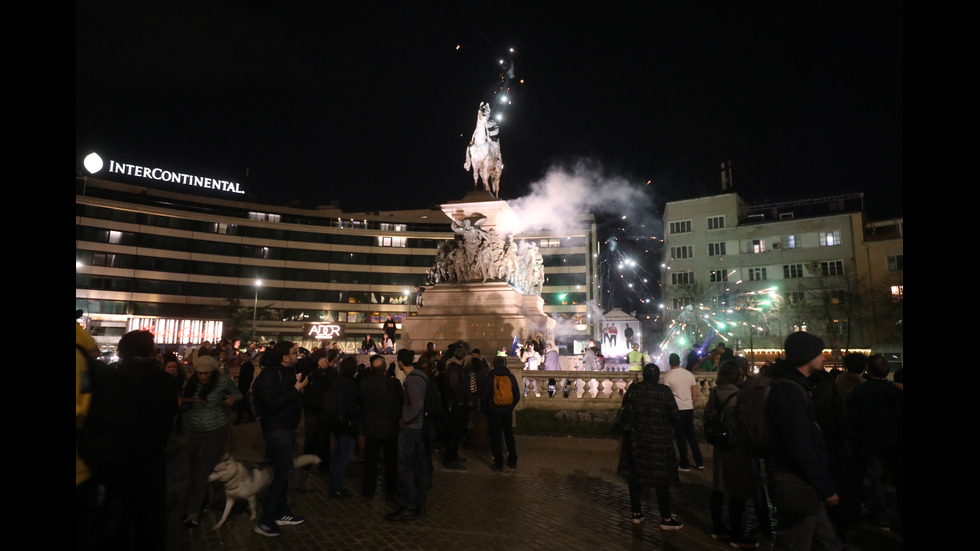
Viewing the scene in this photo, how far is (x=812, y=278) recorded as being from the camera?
45.3 meters

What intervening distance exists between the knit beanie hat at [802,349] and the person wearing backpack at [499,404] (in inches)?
196

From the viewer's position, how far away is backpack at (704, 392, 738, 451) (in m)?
5.24

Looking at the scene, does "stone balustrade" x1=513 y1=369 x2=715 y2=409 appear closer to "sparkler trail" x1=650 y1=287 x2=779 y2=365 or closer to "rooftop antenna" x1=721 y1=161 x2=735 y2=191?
"sparkler trail" x1=650 y1=287 x2=779 y2=365

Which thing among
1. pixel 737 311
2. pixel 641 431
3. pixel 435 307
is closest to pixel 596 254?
pixel 737 311

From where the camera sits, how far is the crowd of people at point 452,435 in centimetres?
367

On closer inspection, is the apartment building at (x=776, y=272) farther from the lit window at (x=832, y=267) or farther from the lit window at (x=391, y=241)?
the lit window at (x=391, y=241)

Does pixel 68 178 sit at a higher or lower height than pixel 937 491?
higher

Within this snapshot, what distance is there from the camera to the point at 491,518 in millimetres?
6094

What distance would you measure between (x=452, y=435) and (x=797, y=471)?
20.0 ft

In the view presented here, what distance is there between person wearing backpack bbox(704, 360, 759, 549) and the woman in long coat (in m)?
0.42

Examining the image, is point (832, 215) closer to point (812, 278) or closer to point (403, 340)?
point (812, 278)

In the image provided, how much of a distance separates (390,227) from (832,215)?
52855mm

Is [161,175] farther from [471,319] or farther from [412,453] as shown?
[412,453]

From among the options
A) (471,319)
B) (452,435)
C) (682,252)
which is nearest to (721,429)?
(452,435)
